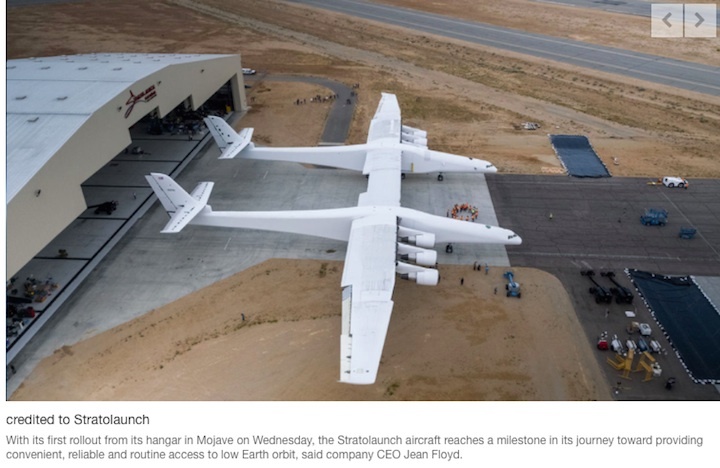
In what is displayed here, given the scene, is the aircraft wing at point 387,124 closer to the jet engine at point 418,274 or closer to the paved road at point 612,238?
the paved road at point 612,238

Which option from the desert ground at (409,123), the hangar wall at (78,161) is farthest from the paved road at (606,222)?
the hangar wall at (78,161)

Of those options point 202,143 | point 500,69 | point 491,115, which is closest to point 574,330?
point 491,115

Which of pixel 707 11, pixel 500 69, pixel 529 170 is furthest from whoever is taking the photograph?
pixel 707 11

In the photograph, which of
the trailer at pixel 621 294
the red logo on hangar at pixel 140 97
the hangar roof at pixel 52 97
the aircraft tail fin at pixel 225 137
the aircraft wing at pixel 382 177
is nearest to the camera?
the hangar roof at pixel 52 97

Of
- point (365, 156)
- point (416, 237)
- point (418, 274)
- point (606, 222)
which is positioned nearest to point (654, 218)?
point (606, 222)

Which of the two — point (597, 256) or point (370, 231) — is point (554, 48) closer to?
point (597, 256)

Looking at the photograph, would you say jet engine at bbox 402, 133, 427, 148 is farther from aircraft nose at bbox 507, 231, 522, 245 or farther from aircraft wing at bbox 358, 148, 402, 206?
A: aircraft nose at bbox 507, 231, 522, 245

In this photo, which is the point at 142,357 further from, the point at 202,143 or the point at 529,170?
the point at 529,170
